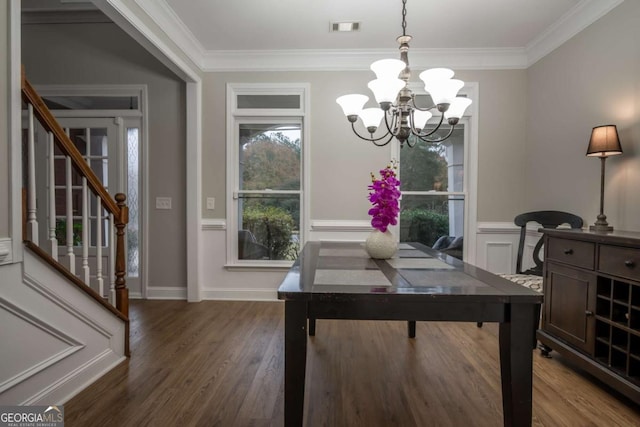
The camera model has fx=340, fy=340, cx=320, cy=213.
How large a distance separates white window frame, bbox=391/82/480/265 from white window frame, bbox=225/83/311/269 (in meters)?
1.00

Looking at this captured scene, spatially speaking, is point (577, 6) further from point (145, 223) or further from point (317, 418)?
point (145, 223)

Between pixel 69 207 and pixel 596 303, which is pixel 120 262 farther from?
pixel 596 303

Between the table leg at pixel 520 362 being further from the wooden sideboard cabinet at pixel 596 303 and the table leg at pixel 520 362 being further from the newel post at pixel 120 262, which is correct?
the newel post at pixel 120 262

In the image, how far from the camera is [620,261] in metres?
1.78

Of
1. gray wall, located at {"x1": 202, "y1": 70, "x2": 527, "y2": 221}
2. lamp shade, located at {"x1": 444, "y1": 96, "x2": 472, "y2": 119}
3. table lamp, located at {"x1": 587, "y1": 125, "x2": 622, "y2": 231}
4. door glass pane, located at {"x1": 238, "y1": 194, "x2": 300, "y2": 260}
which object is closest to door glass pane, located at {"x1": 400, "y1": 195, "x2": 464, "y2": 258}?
gray wall, located at {"x1": 202, "y1": 70, "x2": 527, "y2": 221}

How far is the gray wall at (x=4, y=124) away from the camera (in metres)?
1.47

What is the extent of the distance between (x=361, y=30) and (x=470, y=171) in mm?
1815

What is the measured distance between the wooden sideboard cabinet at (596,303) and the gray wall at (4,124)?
293 cm

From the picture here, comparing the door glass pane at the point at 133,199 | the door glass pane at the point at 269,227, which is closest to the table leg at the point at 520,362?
the door glass pane at the point at 269,227

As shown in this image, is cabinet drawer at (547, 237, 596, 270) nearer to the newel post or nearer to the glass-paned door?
the newel post

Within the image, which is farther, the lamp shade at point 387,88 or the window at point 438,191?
the window at point 438,191

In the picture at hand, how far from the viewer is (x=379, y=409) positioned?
5.65ft

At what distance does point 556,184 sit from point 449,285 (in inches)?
96.3

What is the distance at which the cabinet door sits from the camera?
6.48 feet
